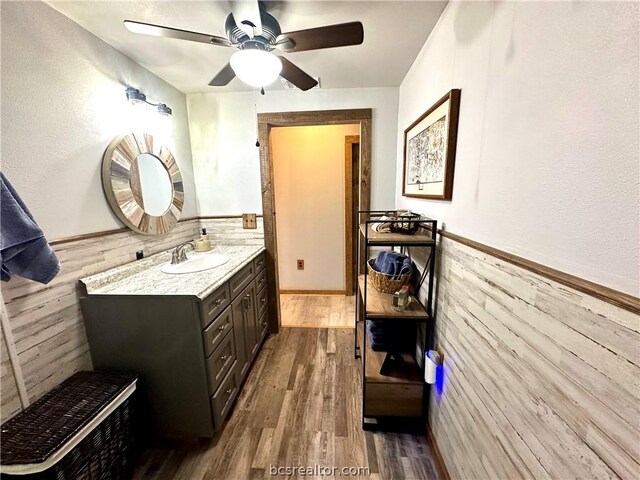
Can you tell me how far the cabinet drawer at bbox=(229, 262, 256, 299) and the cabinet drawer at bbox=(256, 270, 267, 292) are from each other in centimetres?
14

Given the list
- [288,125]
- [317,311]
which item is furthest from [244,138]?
[317,311]

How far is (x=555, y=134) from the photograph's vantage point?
62cm

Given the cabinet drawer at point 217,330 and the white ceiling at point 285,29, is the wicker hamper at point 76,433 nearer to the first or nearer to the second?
the cabinet drawer at point 217,330

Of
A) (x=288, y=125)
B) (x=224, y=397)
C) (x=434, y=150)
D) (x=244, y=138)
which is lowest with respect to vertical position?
(x=224, y=397)

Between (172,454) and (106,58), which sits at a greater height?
(106,58)

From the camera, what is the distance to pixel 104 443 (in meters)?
1.12

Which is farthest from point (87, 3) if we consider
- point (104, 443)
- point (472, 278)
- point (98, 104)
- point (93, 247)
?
point (472, 278)

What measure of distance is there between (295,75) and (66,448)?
194 cm

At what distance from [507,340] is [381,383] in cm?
86

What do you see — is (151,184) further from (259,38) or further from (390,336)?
(390,336)

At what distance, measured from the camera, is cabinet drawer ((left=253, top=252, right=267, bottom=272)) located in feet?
7.24

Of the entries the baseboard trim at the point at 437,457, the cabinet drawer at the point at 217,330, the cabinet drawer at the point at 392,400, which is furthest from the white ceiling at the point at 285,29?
the baseboard trim at the point at 437,457

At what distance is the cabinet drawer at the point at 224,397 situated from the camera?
144 centimetres

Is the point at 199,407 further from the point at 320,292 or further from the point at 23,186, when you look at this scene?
the point at 320,292
